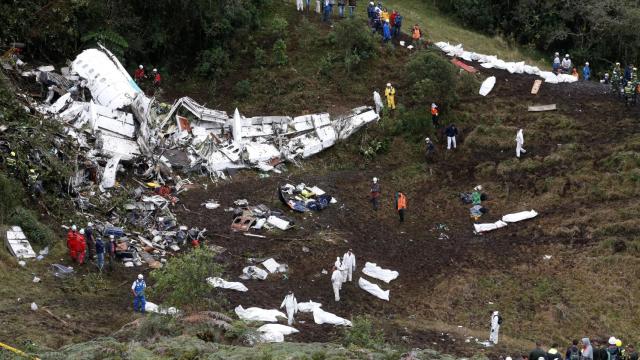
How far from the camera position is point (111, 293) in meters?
25.4

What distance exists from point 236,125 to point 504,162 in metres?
9.20

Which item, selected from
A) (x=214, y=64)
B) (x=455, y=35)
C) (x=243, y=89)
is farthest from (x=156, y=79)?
(x=455, y=35)

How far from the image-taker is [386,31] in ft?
127

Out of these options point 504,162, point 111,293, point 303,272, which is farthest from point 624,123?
point 111,293

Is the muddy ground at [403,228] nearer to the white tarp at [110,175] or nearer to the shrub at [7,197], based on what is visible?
the white tarp at [110,175]

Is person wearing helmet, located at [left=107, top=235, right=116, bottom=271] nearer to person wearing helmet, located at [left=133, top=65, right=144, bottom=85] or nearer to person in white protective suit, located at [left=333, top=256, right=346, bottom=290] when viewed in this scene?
person in white protective suit, located at [left=333, top=256, right=346, bottom=290]

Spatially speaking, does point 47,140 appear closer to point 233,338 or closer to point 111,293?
point 111,293

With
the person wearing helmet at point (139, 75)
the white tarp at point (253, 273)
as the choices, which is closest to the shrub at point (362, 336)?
the white tarp at point (253, 273)

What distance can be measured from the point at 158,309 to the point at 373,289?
6.34 m

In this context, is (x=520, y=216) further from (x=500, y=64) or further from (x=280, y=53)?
(x=280, y=53)

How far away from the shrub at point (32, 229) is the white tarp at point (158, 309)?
3729mm

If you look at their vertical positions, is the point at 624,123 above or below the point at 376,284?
above

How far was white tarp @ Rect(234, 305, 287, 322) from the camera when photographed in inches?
970

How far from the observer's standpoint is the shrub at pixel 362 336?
2298 centimetres
